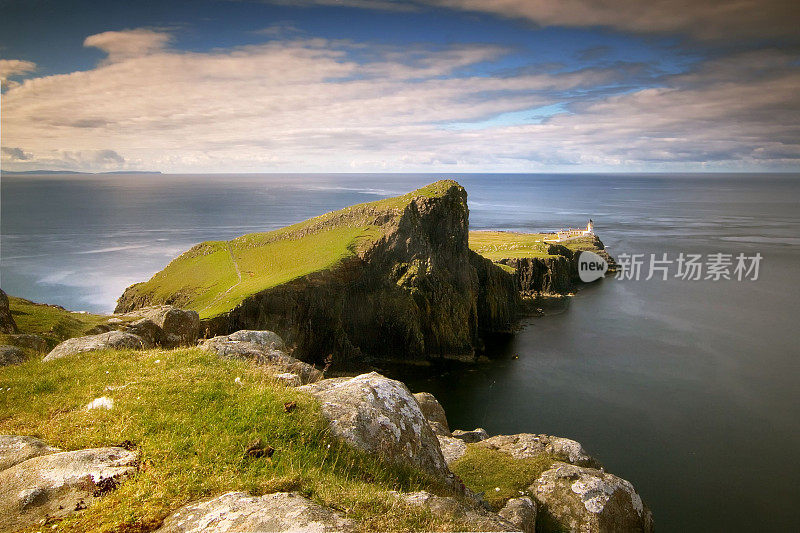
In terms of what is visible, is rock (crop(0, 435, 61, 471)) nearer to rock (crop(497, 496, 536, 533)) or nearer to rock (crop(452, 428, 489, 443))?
rock (crop(497, 496, 536, 533))

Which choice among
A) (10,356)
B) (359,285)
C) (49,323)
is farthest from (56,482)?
(359,285)

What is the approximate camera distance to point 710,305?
250 feet

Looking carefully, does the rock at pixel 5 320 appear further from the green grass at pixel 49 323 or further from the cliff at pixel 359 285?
the cliff at pixel 359 285

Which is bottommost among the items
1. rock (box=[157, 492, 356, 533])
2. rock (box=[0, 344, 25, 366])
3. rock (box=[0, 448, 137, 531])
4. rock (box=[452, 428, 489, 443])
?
rock (box=[452, 428, 489, 443])

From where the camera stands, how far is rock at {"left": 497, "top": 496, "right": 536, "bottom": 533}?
13.6 meters

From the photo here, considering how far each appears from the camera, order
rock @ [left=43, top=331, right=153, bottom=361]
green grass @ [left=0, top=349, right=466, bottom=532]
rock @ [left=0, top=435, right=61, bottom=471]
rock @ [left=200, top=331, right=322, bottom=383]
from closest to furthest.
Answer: green grass @ [left=0, top=349, right=466, bottom=532] < rock @ [left=0, top=435, right=61, bottom=471] < rock @ [left=43, top=331, right=153, bottom=361] < rock @ [left=200, top=331, right=322, bottom=383]

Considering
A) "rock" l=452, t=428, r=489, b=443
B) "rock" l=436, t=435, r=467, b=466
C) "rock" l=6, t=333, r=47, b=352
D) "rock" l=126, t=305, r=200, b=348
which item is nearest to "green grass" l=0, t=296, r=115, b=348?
"rock" l=6, t=333, r=47, b=352

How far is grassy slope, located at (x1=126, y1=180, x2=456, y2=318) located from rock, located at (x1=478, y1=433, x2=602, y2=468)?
32791 millimetres

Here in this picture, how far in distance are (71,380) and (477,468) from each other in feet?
45.5

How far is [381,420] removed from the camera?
9.89 metres

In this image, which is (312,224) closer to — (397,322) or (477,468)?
(397,322)

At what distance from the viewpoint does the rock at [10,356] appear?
45.8 ft

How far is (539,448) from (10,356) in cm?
2054

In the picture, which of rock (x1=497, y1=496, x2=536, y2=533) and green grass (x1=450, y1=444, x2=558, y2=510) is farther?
green grass (x1=450, y1=444, x2=558, y2=510)
